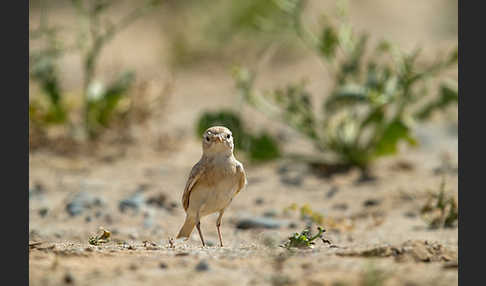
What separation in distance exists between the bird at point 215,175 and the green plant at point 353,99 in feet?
8.94

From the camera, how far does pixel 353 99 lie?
7516 mm

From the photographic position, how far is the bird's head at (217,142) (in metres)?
4.82

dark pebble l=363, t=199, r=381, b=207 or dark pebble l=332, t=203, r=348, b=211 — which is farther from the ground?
dark pebble l=363, t=199, r=381, b=207

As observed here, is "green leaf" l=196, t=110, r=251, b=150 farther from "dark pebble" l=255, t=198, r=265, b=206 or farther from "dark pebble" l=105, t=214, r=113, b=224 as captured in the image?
"dark pebble" l=105, t=214, r=113, b=224

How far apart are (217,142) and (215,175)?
226mm

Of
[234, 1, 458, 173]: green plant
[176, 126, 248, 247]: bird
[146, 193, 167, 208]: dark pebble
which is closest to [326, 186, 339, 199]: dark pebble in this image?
[234, 1, 458, 173]: green plant

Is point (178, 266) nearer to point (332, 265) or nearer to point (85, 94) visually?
point (332, 265)

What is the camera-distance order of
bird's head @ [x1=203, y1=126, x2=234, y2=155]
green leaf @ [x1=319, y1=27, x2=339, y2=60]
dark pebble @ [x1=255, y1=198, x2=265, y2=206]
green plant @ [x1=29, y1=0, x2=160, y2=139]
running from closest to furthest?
bird's head @ [x1=203, y1=126, x2=234, y2=155], dark pebble @ [x1=255, y1=198, x2=265, y2=206], green leaf @ [x1=319, y1=27, x2=339, y2=60], green plant @ [x1=29, y1=0, x2=160, y2=139]

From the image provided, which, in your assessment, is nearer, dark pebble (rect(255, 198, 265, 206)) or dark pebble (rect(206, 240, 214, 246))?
dark pebble (rect(206, 240, 214, 246))

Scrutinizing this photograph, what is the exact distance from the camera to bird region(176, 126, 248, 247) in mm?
4863

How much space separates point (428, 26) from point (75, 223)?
12991 mm

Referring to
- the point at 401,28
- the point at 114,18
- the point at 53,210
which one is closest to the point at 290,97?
the point at 53,210

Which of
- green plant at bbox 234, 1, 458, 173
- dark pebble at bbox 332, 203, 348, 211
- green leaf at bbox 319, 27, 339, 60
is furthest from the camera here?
green leaf at bbox 319, 27, 339, 60

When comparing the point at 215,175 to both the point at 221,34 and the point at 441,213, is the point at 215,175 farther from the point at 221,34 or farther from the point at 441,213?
the point at 221,34
